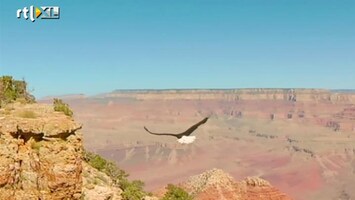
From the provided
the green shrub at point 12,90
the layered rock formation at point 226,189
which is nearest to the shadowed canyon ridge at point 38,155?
the green shrub at point 12,90

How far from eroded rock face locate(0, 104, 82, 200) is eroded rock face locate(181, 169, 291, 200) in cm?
4970

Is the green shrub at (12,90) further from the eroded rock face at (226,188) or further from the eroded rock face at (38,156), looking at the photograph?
the eroded rock face at (226,188)

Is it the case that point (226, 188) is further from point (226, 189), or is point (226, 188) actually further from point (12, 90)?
point (12, 90)

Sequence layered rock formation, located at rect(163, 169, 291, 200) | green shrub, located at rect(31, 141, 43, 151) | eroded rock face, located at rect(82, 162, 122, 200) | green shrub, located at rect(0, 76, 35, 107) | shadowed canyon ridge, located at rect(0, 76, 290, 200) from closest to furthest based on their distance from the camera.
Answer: shadowed canyon ridge, located at rect(0, 76, 290, 200) → green shrub, located at rect(31, 141, 43, 151) → eroded rock face, located at rect(82, 162, 122, 200) → green shrub, located at rect(0, 76, 35, 107) → layered rock formation, located at rect(163, 169, 291, 200)

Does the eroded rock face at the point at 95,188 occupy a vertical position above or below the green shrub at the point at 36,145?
below

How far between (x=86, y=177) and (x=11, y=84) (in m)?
14.5

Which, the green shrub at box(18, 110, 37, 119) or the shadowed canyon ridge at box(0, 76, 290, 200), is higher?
the green shrub at box(18, 110, 37, 119)

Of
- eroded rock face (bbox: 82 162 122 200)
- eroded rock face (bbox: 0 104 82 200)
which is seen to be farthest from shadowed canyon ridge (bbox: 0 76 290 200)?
eroded rock face (bbox: 82 162 122 200)

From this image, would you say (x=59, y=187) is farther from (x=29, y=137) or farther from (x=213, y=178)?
(x=213, y=178)

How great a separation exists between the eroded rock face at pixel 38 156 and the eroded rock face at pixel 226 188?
4970cm

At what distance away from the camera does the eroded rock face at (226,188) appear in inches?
3063

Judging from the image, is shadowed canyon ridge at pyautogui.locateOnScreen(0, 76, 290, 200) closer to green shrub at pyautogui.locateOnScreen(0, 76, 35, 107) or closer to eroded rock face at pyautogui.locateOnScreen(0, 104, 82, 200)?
eroded rock face at pyautogui.locateOnScreen(0, 104, 82, 200)

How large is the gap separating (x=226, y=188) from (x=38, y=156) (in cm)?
5387

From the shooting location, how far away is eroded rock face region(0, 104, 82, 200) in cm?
2739
